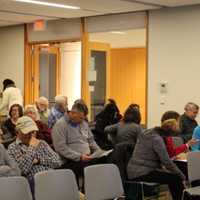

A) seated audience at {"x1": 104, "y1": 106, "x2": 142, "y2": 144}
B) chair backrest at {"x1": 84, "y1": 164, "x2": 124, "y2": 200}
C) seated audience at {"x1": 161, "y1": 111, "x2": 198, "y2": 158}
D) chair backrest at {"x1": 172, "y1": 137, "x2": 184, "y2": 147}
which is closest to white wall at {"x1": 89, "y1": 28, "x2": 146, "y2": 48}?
seated audience at {"x1": 104, "y1": 106, "x2": 142, "y2": 144}

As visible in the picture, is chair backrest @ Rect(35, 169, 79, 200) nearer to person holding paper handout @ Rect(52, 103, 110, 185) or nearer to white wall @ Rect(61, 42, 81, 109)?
person holding paper handout @ Rect(52, 103, 110, 185)

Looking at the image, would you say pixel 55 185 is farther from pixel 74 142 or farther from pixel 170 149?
pixel 170 149

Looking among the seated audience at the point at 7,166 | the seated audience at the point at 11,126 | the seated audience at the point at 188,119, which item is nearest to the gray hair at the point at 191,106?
the seated audience at the point at 188,119

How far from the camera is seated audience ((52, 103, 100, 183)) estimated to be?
5590 mm

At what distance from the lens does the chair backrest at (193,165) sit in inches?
202

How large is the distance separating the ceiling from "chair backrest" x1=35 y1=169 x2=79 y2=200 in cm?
411

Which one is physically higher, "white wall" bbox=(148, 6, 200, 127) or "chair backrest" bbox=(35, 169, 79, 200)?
"white wall" bbox=(148, 6, 200, 127)

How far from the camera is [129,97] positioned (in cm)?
1361

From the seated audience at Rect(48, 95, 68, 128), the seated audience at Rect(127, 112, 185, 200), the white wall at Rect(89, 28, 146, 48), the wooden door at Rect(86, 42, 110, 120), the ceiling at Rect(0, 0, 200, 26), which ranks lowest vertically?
the seated audience at Rect(127, 112, 185, 200)

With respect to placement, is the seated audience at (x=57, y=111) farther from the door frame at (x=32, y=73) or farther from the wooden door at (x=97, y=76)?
the door frame at (x=32, y=73)

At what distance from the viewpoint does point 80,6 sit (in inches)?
315

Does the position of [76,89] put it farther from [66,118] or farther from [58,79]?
[66,118]

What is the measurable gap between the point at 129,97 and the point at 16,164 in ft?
30.8

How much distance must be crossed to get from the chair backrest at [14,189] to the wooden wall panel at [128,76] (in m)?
9.82
